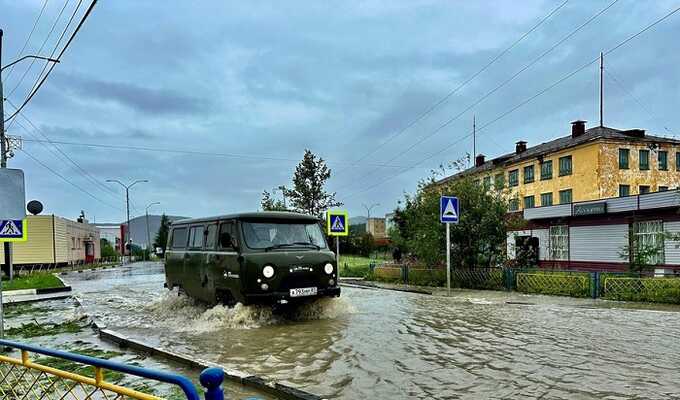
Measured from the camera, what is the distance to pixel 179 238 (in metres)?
13.6

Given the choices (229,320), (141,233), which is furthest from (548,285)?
(141,233)

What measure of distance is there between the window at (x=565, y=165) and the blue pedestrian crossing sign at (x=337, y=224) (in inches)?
1169

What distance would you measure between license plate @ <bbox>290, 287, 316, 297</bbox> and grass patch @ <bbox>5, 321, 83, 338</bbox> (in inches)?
180

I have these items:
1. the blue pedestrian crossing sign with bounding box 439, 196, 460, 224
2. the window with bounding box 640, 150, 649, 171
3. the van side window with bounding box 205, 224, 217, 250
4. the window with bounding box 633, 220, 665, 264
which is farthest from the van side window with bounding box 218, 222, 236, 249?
the window with bounding box 640, 150, 649, 171

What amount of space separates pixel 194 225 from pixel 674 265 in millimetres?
22324

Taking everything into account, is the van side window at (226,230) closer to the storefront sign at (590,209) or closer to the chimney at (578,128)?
the storefront sign at (590,209)

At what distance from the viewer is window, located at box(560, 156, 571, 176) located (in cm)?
4228

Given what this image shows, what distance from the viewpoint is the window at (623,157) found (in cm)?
3991

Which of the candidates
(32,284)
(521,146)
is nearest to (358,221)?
(521,146)

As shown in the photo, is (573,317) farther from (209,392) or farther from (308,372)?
(209,392)

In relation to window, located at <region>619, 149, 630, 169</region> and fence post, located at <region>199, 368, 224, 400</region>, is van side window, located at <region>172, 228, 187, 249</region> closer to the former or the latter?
fence post, located at <region>199, 368, 224, 400</region>

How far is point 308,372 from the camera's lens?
6.82 m

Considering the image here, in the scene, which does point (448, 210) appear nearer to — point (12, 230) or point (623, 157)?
point (12, 230)

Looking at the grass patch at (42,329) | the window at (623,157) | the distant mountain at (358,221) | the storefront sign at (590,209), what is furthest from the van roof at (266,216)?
the distant mountain at (358,221)
